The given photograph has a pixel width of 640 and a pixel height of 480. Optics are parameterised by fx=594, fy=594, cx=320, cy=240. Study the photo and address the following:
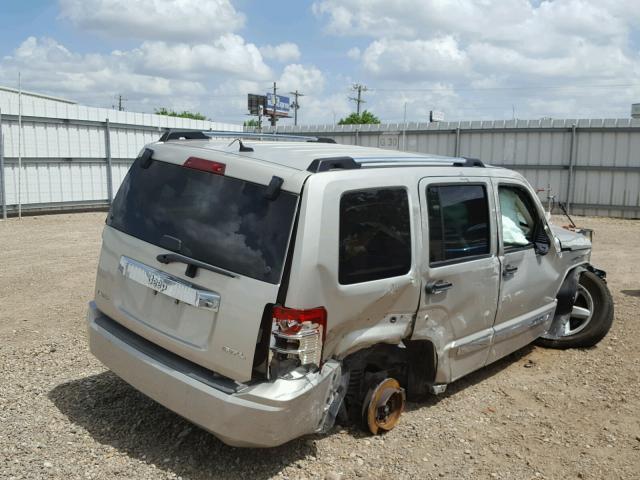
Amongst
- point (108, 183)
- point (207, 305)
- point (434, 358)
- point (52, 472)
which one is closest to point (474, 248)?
point (434, 358)

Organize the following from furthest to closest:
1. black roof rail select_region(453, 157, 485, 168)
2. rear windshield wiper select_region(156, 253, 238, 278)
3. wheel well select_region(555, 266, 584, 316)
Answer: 1. wheel well select_region(555, 266, 584, 316)
2. black roof rail select_region(453, 157, 485, 168)
3. rear windshield wiper select_region(156, 253, 238, 278)

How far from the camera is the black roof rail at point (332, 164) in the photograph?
9.95ft

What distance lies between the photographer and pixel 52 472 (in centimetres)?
310

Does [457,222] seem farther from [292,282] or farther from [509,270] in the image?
[292,282]

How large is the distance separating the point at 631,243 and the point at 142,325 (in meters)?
12.1

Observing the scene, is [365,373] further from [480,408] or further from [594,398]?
[594,398]

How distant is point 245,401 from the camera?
9.35 ft

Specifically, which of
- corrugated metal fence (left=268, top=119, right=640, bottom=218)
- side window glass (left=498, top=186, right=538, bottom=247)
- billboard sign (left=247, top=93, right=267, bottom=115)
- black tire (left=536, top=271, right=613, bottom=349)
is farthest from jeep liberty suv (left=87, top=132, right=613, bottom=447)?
billboard sign (left=247, top=93, right=267, bottom=115)

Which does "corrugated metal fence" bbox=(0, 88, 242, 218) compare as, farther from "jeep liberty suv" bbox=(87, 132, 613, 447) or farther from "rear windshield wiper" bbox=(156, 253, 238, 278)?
"rear windshield wiper" bbox=(156, 253, 238, 278)

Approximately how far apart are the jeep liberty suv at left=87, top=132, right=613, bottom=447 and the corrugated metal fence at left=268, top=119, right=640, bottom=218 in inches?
585

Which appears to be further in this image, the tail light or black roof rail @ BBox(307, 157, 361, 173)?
black roof rail @ BBox(307, 157, 361, 173)

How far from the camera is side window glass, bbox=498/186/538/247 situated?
14.9 ft

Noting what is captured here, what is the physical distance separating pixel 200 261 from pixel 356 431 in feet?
5.02

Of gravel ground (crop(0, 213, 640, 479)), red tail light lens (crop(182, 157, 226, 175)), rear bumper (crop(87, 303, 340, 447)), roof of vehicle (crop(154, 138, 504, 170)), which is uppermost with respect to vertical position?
roof of vehicle (crop(154, 138, 504, 170))
